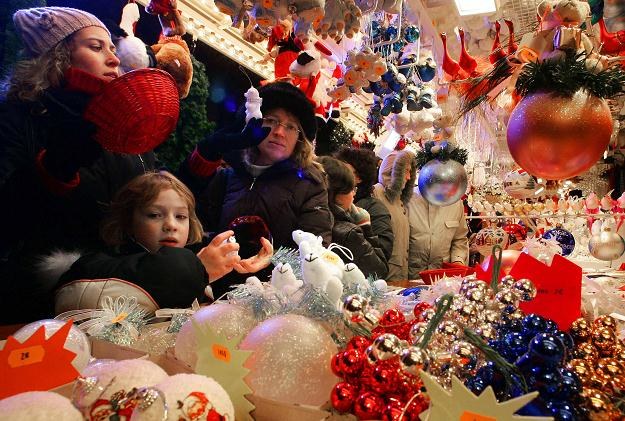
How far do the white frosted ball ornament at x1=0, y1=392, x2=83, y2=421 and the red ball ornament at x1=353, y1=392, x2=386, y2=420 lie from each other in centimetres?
28

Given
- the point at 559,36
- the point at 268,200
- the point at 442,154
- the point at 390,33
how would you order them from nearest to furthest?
1. the point at 559,36
2. the point at 268,200
3. the point at 390,33
4. the point at 442,154

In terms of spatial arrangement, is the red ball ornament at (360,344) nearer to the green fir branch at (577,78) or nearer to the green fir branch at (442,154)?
the green fir branch at (577,78)

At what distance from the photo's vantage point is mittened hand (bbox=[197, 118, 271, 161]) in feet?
4.43

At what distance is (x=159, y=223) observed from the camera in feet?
3.81

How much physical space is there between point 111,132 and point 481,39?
3.04 meters

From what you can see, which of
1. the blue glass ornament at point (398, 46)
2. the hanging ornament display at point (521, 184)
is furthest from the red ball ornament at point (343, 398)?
the hanging ornament display at point (521, 184)

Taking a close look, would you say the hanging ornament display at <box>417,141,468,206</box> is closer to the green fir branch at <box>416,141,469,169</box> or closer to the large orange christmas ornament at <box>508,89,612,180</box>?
the green fir branch at <box>416,141,469,169</box>

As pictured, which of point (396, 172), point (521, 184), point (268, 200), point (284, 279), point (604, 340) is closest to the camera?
point (604, 340)

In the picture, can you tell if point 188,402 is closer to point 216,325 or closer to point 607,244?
point 216,325

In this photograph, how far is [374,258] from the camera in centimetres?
191

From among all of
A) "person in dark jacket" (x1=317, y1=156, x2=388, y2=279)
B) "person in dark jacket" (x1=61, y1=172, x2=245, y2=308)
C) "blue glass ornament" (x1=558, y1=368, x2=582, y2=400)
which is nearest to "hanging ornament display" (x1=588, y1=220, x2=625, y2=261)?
"person in dark jacket" (x1=317, y1=156, x2=388, y2=279)

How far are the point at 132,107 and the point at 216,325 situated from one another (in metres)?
0.61

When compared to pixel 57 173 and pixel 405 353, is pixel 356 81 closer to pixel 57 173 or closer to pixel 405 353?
pixel 57 173

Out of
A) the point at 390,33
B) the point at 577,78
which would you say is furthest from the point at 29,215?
the point at 390,33
